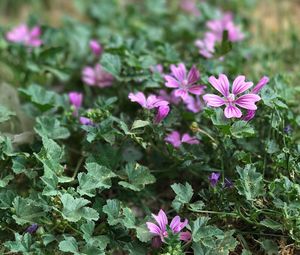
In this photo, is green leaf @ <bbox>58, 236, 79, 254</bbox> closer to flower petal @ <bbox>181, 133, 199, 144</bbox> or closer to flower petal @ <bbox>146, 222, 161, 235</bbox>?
flower petal @ <bbox>146, 222, 161, 235</bbox>

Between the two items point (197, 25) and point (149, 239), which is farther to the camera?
point (197, 25)

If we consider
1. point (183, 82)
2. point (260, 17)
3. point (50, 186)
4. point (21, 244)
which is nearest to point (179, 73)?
point (183, 82)

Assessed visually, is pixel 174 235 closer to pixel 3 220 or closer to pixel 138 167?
pixel 138 167

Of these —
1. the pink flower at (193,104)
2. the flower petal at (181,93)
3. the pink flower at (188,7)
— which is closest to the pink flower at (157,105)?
the flower petal at (181,93)

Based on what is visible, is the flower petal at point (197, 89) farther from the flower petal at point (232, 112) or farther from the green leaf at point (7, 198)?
the green leaf at point (7, 198)

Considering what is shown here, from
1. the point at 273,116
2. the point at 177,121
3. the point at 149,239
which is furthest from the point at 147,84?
the point at 149,239

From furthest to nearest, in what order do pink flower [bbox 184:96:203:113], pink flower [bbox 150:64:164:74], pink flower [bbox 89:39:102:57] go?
pink flower [bbox 89:39:102:57] < pink flower [bbox 150:64:164:74] < pink flower [bbox 184:96:203:113]

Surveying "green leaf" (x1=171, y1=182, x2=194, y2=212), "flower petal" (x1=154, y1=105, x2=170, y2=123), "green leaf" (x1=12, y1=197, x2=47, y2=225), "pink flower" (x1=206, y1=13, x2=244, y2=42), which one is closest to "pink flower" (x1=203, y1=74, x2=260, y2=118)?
"flower petal" (x1=154, y1=105, x2=170, y2=123)
